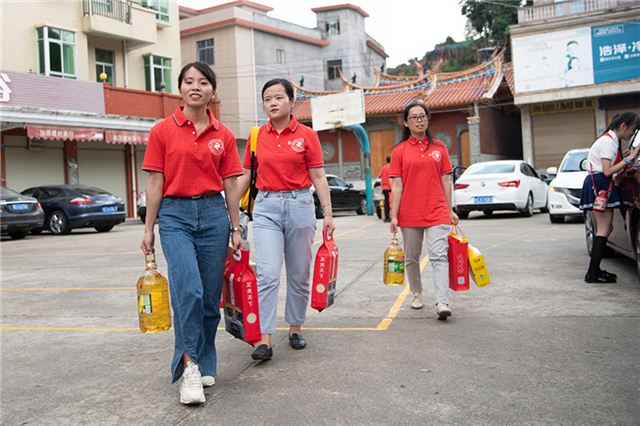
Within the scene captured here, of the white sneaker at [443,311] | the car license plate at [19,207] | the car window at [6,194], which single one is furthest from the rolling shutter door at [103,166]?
the white sneaker at [443,311]

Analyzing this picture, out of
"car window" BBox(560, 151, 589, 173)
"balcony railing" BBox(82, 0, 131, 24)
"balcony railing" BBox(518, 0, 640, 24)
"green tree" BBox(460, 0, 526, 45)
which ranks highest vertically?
"green tree" BBox(460, 0, 526, 45)

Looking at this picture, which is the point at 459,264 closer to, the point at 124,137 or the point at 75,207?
the point at 75,207

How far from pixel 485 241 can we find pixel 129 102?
19.2 m

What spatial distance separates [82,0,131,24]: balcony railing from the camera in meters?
25.3

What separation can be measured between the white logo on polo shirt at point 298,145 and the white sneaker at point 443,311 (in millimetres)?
1760

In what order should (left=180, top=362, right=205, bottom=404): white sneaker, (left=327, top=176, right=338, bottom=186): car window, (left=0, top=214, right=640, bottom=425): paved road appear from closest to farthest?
(left=0, top=214, right=640, bottom=425): paved road → (left=180, top=362, right=205, bottom=404): white sneaker → (left=327, top=176, right=338, bottom=186): car window

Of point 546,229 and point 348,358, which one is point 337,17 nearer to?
point 546,229

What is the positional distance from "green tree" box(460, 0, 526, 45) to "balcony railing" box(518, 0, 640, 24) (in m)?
13.8

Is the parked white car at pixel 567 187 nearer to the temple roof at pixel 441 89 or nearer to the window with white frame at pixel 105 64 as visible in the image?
the temple roof at pixel 441 89

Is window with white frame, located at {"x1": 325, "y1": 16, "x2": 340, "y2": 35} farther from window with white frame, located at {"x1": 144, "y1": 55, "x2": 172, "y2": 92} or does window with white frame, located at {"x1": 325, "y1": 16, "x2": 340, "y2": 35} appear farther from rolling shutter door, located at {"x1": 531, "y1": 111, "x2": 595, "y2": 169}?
rolling shutter door, located at {"x1": 531, "y1": 111, "x2": 595, "y2": 169}

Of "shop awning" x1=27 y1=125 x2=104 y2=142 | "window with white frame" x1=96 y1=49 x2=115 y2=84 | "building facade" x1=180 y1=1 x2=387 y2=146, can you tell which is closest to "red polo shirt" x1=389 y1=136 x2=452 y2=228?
"shop awning" x1=27 y1=125 x2=104 y2=142

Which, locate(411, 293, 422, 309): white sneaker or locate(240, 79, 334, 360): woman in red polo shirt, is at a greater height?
locate(240, 79, 334, 360): woman in red polo shirt

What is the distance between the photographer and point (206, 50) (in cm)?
3800

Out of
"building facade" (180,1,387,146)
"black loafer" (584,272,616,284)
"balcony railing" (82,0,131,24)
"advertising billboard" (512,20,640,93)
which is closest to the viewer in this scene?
"black loafer" (584,272,616,284)
